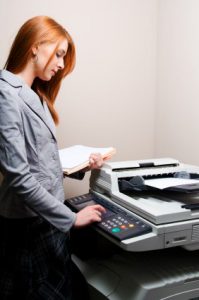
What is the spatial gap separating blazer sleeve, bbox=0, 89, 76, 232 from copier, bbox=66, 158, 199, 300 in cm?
20

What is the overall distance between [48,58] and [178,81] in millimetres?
886

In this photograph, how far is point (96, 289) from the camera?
960 mm

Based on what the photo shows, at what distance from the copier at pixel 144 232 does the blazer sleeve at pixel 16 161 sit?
20 centimetres

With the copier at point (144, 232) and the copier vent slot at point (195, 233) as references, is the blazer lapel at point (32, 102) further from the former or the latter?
the copier vent slot at point (195, 233)

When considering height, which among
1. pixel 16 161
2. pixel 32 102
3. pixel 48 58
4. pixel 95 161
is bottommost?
pixel 95 161

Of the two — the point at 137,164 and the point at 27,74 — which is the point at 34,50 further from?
the point at 137,164

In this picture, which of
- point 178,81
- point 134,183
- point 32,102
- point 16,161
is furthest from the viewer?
point 178,81

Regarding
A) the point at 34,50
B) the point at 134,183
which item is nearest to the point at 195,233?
the point at 134,183

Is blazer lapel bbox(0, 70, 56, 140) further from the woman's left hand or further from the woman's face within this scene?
the woman's left hand

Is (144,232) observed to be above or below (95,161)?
below

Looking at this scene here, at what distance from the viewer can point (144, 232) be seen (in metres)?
0.82

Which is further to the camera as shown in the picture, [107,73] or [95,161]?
[107,73]

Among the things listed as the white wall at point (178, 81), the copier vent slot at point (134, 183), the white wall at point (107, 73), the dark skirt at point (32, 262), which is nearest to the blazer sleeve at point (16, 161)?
the dark skirt at point (32, 262)

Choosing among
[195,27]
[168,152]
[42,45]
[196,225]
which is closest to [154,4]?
[195,27]
